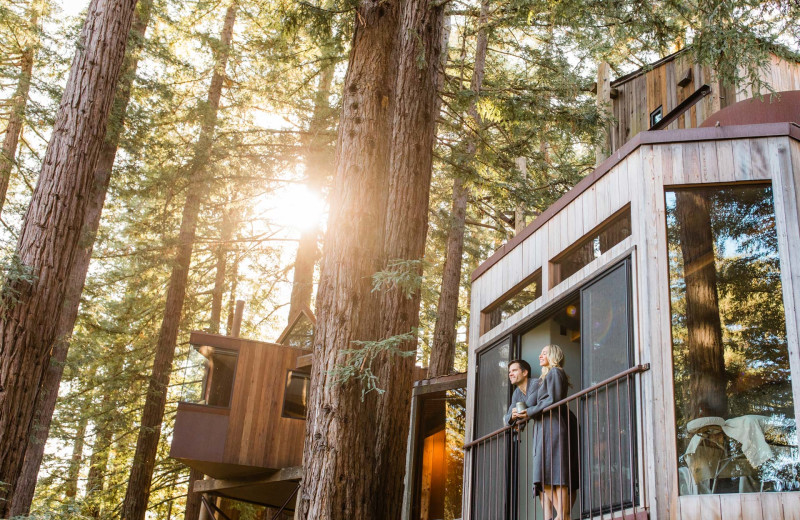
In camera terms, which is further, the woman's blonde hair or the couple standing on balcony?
the woman's blonde hair

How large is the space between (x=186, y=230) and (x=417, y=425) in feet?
26.1

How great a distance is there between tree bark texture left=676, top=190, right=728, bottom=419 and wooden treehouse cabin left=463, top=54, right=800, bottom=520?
1cm

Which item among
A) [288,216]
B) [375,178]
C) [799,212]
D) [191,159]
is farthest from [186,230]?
[799,212]

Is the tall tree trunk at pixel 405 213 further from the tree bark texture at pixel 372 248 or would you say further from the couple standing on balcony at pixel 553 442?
the couple standing on balcony at pixel 553 442

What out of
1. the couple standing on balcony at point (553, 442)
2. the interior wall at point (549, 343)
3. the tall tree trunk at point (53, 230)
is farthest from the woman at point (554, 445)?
the tall tree trunk at point (53, 230)

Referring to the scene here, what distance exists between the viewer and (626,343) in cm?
670

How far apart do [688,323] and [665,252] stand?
23.6 inches

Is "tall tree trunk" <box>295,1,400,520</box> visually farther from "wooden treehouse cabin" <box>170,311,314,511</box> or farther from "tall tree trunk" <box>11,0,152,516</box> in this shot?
"wooden treehouse cabin" <box>170,311,314,511</box>

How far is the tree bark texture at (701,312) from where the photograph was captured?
630 cm

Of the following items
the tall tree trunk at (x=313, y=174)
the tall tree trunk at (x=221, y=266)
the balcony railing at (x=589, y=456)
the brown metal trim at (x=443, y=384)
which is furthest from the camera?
the tall tree trunk at (x=221, y=266)

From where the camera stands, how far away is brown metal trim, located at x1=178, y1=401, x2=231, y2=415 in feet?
47.3

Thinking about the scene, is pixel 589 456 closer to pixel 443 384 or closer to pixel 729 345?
pixel 729 345

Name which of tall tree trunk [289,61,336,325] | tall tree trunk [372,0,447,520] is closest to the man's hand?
tall tree trunk [372,0,447,520]

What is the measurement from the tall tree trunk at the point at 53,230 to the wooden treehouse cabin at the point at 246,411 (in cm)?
525
